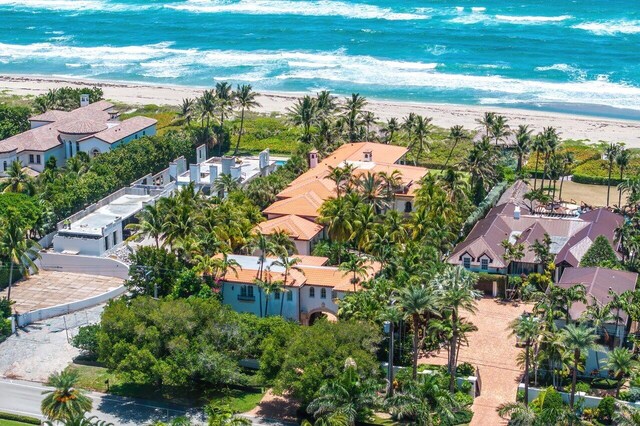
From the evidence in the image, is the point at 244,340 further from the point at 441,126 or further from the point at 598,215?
the point at 441,126

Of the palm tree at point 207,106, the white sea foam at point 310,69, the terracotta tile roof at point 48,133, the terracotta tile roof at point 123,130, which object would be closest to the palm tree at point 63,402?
the terracotta tile roof at point 48,133

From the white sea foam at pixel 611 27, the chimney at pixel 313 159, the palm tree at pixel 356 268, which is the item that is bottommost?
the palm tree at pixel 356 268

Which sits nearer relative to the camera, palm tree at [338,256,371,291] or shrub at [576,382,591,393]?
shrub at [576,382,591,393]

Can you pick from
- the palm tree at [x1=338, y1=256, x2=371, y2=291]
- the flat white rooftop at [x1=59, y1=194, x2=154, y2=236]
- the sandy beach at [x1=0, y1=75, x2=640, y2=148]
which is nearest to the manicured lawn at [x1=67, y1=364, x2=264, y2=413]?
the palm tree at [x1=338, y1=256, x2=371, y2=291]

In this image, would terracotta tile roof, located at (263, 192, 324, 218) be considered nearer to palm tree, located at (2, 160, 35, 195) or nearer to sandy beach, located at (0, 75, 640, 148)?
palm tree, located at (2, 160, 35, 195)

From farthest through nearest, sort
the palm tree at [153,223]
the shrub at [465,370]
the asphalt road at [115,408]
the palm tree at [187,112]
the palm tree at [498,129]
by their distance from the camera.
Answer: the palm tree at [187,112]
the palm tree at [498,129]
the palm tree at [153,223]
the shrub at [465,370]
the asphalt road at [115,408]

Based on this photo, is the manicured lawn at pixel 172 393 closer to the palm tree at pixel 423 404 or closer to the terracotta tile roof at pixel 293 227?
the palm tree at pixel 423 404

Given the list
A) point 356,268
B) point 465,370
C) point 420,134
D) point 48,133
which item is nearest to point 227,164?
point 420,134

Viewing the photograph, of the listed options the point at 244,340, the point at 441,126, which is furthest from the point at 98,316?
the point at 441,126
